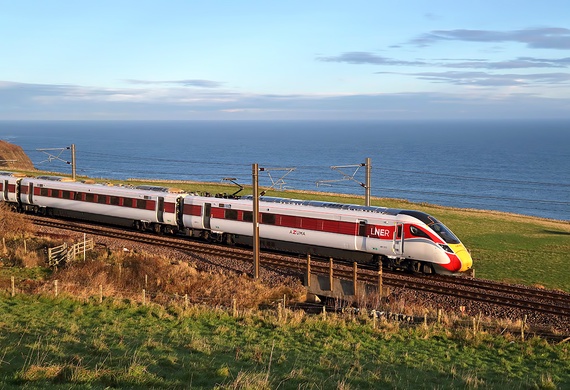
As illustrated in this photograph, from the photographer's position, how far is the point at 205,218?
32.4m

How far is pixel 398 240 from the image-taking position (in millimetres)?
25984

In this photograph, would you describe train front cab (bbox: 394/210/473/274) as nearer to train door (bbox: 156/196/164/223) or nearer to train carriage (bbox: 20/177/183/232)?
train carriage (bbox: 20/177/183/232)

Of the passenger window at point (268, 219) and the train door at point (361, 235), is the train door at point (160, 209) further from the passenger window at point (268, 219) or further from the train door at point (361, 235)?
the train door at point (361, 235)

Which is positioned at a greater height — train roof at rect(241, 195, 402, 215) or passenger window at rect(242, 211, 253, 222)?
train roof at rect(241, 195, 402, 215)

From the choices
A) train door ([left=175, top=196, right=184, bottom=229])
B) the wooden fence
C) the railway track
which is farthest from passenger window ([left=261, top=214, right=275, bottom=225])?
the wooden fence

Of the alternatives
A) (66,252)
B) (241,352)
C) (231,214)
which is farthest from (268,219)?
(241,352)

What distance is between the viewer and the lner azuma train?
84.3 ft

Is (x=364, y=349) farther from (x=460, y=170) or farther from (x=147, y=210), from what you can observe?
(x=460, y=170)

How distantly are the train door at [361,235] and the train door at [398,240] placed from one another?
57.7 inches

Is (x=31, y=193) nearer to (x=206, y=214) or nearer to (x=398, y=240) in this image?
(x=206, y=214)

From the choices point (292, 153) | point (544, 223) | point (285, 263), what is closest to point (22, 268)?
point (285, 263)

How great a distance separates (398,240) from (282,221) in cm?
634

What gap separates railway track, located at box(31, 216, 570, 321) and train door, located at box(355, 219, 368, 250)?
1093 millimetres

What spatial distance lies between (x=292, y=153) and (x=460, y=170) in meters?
61.7
